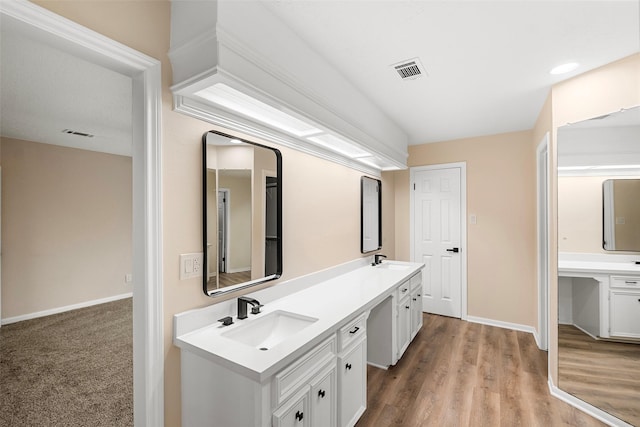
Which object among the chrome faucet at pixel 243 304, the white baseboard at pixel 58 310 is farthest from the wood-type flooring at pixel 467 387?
the white baseboard at pixel 58 310

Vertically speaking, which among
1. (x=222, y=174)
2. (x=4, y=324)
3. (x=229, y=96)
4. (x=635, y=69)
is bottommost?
(x=4, y=324)

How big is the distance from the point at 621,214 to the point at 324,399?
2.40m

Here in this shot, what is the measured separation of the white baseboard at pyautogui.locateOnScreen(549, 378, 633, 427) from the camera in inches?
76.0

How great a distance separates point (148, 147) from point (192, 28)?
597 mm

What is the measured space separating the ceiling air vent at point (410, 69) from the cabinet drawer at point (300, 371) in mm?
1922

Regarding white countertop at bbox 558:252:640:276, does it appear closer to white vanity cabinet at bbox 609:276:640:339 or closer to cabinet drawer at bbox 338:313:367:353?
white vanity cabinet at bbox 609:276:640:339

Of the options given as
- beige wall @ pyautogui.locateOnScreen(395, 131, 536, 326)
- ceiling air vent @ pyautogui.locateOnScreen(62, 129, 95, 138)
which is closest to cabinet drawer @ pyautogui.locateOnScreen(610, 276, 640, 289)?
beige wall @ pyautogui.locateOnScreen(395, 131, 536, 326)

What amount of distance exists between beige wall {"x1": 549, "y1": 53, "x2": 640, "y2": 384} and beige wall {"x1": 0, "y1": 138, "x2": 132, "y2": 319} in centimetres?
588

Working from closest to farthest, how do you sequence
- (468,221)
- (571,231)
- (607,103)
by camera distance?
(607,103), (571,231), (468,221)

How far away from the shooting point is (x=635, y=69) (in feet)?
6.15

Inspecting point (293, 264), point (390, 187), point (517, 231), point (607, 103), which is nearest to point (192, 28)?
point (293, 264)

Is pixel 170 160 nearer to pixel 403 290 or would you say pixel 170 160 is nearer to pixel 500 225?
pixel 403 290

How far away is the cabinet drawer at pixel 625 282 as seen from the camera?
199 centimetres

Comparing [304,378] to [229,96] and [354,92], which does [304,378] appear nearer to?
[229,96]
